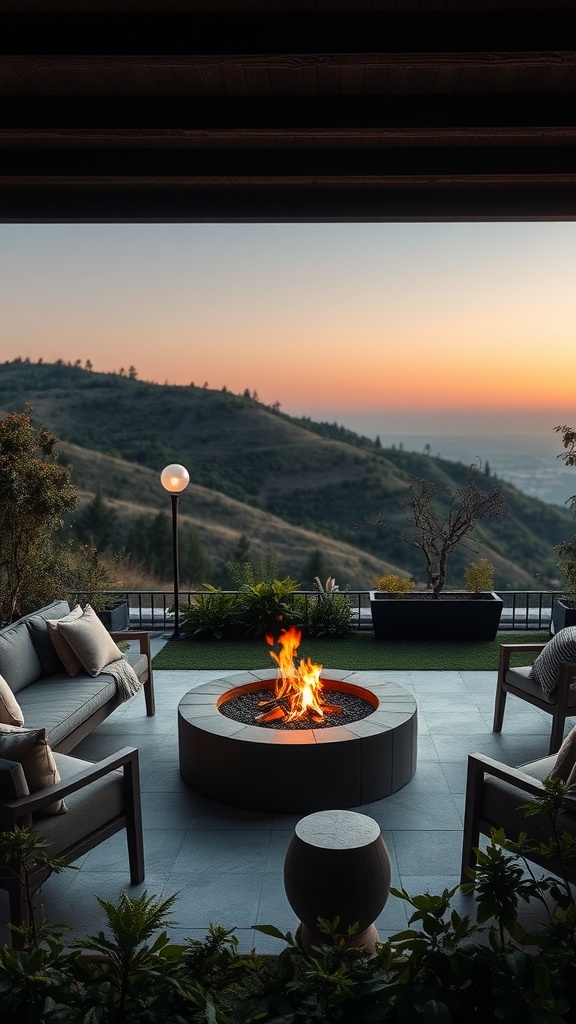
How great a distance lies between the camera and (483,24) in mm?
2467

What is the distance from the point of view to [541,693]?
4570mm

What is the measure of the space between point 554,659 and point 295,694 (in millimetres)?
1499

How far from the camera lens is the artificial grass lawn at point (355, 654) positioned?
22.1 ft

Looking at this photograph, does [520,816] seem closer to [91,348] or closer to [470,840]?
[470,840]

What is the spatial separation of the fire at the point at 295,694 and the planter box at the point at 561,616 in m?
3.29

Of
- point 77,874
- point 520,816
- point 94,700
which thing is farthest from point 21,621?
point 520,816

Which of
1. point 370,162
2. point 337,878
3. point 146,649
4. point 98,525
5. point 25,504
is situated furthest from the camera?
point 98,525

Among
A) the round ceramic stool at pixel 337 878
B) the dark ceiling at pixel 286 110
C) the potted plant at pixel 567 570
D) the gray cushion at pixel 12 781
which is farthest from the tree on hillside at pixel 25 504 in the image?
the round ceramic stool at pixel 337 878

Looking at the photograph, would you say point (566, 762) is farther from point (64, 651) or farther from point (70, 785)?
point (64, 651)

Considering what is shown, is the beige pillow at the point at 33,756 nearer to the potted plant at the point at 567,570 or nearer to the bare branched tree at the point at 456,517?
the bare branched tree at the point at 456,517

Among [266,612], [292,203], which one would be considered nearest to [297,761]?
[292,203]

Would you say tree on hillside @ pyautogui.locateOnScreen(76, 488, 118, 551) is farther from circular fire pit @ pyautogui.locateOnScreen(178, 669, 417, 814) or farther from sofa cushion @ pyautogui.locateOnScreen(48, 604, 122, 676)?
circular fire pit @ pyautogui.locateOnScreen(178, 669, 417, 814)

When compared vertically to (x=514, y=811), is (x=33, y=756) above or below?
above

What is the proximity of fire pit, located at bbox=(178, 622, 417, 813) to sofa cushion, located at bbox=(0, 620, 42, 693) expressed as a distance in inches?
38.5
